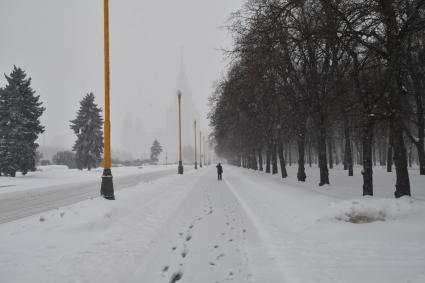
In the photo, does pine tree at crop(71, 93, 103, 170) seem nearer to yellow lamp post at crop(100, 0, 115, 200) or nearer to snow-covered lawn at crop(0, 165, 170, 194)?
snow-covered lawn at crop(0, 165, 170, 194)

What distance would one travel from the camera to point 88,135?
188 feet

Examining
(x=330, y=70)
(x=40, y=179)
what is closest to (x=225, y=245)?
(x=330, y=70)

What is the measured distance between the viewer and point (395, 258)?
5176 millimetres

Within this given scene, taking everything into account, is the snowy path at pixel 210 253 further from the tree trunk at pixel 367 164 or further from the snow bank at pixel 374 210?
the tree trunk at pixel 367 164

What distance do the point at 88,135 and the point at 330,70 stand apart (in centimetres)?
4824

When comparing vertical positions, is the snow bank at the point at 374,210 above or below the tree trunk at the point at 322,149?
below

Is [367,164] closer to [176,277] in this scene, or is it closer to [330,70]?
[330,70]

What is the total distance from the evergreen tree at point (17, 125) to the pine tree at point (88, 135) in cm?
1976

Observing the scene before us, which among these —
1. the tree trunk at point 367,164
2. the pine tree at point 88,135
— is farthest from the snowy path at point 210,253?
the pine tree at point 88,135

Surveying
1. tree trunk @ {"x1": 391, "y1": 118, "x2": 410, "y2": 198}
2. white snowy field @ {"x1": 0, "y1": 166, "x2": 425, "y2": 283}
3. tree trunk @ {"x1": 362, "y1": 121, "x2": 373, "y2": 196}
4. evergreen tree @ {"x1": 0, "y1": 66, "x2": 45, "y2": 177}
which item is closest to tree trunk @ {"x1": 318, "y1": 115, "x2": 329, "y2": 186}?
tree trunk @ {"x1": 362, "y1": 121, "x2": 373, "y2": 196}

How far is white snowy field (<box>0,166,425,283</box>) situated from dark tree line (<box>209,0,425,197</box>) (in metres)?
4.92

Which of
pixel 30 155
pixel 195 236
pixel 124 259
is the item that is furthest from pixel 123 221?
pixel 30 155

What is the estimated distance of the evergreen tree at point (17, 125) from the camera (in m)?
34.3

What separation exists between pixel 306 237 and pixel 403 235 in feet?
6.01
